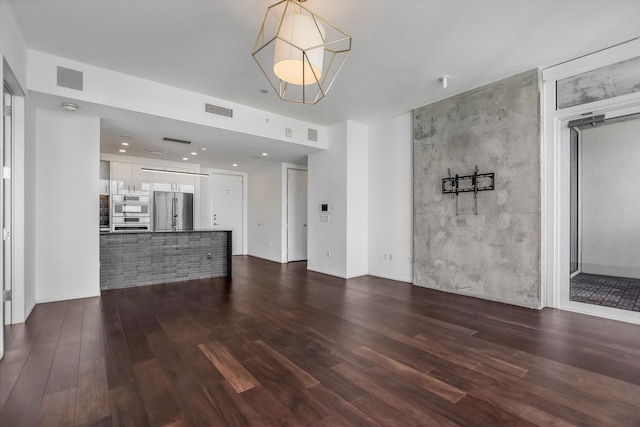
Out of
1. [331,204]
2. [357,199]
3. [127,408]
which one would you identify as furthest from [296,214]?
[127,408]

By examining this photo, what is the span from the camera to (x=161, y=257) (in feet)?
17.4

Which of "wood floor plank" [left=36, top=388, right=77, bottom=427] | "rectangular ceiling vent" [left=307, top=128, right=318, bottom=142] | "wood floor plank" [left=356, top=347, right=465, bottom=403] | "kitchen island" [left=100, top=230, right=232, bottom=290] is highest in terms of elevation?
"rectangular ceiling vent" [left=307, top=128, right=318, bottom=142]

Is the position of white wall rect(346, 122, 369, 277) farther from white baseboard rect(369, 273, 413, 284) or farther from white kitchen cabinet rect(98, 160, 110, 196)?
white kitchen cabinet rect(98, 160, 110, 196)

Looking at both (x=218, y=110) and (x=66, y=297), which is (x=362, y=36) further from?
(x=66, y=297)

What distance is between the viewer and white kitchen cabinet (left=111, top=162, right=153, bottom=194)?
23.6 feet

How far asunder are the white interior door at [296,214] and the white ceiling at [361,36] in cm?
389

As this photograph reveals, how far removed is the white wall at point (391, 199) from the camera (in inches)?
215

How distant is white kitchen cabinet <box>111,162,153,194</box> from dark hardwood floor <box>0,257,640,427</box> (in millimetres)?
4021

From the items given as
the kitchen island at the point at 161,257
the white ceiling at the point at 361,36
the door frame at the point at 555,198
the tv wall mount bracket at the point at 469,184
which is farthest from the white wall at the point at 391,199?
the kitchen island at the point at 161,257

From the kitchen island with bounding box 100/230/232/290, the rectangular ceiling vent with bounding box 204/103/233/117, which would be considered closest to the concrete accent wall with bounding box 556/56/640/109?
the rectangular ceiling vent with bounding box 204/103/233/117

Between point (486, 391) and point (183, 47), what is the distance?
4.29 metres

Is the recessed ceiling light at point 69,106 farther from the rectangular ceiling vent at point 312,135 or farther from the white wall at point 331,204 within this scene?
the white wall at point 331,204

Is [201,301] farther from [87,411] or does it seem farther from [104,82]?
[104,82]

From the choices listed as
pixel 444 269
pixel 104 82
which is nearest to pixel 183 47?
pixel 104 82
